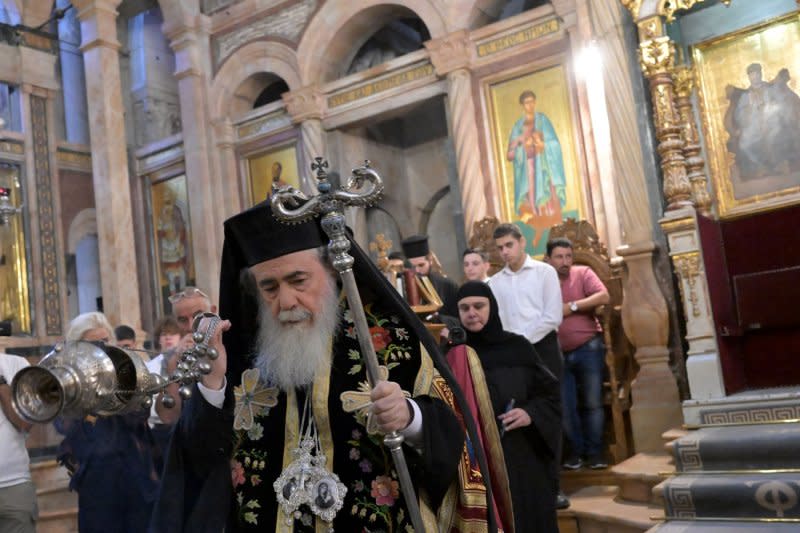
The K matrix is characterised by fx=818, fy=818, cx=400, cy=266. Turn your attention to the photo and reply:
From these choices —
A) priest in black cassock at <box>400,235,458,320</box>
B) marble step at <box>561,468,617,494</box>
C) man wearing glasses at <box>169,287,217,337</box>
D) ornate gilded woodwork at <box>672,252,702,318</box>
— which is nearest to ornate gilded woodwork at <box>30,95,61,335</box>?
priest in black cassock at <box>400,235,458,320</box>

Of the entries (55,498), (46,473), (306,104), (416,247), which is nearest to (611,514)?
(416,247)

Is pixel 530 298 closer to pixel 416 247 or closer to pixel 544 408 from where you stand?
pixel 416 247

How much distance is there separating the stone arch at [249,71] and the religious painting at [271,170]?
2.91ft

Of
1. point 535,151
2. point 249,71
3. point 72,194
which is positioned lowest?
point 535,151

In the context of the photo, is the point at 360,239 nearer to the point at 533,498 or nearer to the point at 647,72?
the point at 647,72

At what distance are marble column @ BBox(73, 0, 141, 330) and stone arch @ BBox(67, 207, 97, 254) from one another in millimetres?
2077

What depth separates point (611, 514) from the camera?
4805 millimetres

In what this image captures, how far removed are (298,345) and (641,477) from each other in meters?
3.39

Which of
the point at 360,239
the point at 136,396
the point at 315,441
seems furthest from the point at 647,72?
the point at 360,239

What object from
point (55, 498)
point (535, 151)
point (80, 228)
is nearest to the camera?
point (55, 498)

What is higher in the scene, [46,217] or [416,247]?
[46,217]

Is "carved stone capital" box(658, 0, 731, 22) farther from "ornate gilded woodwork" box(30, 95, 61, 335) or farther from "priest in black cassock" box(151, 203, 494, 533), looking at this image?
"ornate gilded woodwork" box(30, 95, 61, 335)

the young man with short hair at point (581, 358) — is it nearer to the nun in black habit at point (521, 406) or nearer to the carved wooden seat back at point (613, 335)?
the carved wooden seat back at point (613, 335)

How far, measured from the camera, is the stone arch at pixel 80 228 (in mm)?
13875
